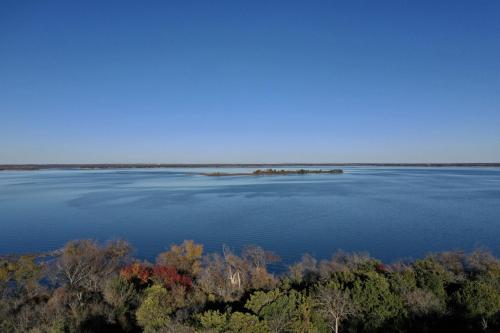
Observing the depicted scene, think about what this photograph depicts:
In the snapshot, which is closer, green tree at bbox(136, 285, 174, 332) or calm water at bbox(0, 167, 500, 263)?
green tree at bbox(136, 285, 174, 332)

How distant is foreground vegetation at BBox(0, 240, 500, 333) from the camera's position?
12.7 meters

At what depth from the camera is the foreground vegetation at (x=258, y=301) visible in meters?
12.7

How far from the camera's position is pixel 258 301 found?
42.7ft

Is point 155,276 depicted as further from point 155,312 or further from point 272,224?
point 272,224

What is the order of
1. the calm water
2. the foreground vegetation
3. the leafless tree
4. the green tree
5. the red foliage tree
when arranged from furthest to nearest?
the calm water < the red foliage tree < the leafless tree < the green tree < the foreground vegetation

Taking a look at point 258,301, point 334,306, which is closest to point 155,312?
point 258,301

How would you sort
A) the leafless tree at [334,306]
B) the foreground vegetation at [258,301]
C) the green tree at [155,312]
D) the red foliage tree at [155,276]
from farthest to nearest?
the red foliage tree at [155,276], the leafless tree at [334,306], the green tree at [155,312], the foreground vegetation at [258,301]

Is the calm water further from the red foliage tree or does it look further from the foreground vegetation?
the foreground vegetation

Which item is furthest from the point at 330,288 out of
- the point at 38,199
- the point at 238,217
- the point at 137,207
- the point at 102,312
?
the point at 38,199

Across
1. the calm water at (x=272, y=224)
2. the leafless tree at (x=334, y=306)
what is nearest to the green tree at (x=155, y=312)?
the leafless tree at (x=334, y=306)

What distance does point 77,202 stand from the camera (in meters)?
56.0

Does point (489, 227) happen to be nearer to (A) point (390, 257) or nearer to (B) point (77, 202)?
(A) point (390, 257)

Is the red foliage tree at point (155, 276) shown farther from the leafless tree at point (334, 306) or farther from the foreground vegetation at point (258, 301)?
the leafless tree at point (334, 306)

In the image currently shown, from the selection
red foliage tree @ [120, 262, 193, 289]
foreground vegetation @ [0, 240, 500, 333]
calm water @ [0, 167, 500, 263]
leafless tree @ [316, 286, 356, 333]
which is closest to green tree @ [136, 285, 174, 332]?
foreground vegetation @ [0, 240, 500, 333]
